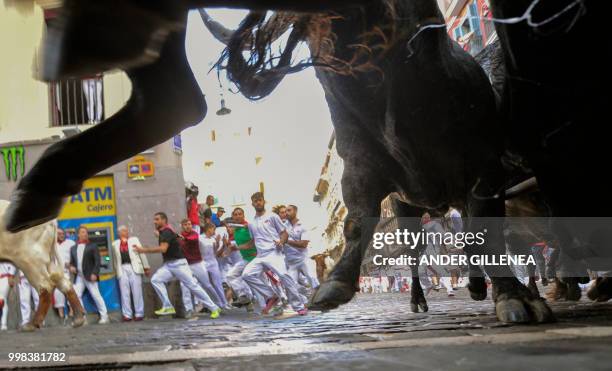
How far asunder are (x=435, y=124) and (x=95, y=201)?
1039 cm

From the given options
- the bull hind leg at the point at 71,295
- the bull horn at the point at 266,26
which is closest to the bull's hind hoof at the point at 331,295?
the bull horn at the point at 266,26

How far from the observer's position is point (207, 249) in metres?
11.5

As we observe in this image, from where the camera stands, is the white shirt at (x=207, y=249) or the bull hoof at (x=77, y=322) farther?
the white shirt at (x=207, y=249)

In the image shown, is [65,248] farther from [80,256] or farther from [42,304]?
[42,304]

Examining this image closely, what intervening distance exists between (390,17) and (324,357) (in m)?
1.57

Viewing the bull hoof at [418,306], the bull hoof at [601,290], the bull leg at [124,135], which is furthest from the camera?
the bull hoof at [418,306]

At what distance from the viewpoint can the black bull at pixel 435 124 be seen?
223 centimetres

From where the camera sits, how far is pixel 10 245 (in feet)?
28.6

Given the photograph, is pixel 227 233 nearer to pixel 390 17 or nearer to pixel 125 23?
pixel 390 17

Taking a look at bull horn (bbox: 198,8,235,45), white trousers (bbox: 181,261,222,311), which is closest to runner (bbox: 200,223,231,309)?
white trousers (bbox: 181,261,222,311)

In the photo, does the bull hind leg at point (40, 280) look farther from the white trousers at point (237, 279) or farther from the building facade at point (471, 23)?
the building facade at point (471, 23)

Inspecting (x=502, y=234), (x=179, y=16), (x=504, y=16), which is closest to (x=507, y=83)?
(x=504, y=16)

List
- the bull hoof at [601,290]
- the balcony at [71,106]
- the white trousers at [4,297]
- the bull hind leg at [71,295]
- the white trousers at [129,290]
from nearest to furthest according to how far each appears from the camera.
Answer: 1. the bull hoof at [601,290]
2. the balcony at [71,106]
3. the bull hind leg at [71,295]
4. the white trousers at [4,297]
5. the white trousers at [129,290]

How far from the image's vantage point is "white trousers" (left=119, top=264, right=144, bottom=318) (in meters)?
11.4
